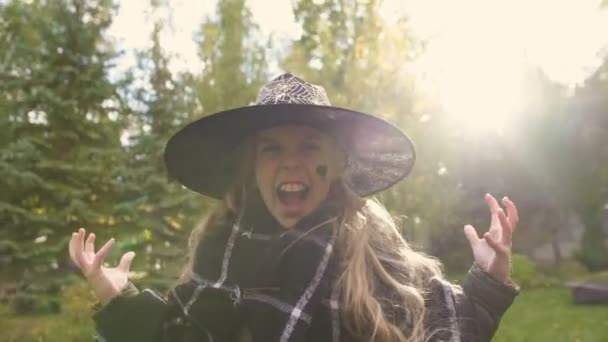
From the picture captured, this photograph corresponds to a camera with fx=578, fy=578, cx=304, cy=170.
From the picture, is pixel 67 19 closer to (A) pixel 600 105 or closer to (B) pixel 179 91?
(B) pixel 179 91

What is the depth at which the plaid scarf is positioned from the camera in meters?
1.75

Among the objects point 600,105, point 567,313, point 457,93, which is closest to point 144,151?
point 457,93

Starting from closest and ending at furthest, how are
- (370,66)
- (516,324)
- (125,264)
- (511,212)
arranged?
(511,212) < (125,264) < (370,66) < (516,324)

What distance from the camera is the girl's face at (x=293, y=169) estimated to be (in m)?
2.04

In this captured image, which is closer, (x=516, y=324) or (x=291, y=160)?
(x=291, y=160)

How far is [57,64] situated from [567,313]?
1080cm

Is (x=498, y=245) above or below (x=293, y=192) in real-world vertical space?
below

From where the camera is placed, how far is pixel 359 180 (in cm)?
231

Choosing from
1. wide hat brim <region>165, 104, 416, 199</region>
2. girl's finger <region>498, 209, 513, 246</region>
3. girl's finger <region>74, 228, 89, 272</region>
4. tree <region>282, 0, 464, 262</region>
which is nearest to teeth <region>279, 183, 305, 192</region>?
wide hat brim <region>165, 104, 416, 199</region>

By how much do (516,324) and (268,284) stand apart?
25.1 ft

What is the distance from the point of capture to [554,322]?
8.52 metres

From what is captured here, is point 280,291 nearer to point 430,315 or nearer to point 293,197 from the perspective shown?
point 293,197

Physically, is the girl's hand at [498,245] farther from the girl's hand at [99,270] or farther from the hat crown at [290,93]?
the girl's hand at [99,270]

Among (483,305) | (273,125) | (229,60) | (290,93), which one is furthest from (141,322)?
(229,60)
